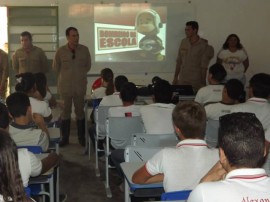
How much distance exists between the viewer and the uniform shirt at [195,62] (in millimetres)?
7254

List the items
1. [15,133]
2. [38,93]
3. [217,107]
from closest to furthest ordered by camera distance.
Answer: [15,133]
[217,107]
[38,93]

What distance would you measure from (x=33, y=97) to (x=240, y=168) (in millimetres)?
3329

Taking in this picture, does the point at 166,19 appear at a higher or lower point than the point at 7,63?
higher

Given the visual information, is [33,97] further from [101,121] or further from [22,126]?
[22,126]

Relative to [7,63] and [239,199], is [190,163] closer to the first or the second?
[239,199]

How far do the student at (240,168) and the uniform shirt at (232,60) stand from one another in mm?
5814

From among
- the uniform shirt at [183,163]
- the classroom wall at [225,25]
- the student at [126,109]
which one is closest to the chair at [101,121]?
Answer: the student at [126,109]

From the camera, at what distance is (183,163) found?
2.47 meters

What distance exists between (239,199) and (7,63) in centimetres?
609

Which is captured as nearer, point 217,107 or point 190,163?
point 190,163

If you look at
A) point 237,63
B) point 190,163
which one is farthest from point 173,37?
point 190,163

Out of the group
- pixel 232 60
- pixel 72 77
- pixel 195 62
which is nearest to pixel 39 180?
pixel 72 77

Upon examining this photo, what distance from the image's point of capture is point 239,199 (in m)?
1.58

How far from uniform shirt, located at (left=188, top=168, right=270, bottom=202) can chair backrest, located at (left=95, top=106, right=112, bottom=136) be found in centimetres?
331
